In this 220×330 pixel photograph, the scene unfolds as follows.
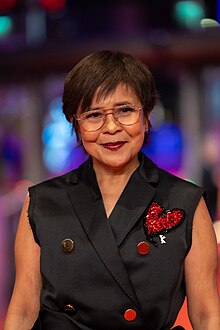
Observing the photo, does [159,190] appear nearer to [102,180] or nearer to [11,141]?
[102,180]

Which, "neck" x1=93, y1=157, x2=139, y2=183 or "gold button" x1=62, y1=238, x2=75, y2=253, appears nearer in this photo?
"gold button" x1=62, y1=238, x2=75, y2=253

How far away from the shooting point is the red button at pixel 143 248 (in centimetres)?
206

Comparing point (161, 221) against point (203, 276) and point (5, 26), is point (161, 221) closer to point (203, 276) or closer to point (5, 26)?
point (203, 276)

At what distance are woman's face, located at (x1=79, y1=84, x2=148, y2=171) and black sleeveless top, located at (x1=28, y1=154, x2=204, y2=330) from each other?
0.35ft

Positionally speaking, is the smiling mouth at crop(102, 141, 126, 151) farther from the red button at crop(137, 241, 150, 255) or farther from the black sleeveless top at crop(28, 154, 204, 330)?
the red button at crop(137, 241, 150, 255)

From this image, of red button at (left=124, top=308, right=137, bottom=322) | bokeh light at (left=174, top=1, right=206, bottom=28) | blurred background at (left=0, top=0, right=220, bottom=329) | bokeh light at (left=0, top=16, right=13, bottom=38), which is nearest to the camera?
red button at (left=124, top=308, right=137, bottom=322)

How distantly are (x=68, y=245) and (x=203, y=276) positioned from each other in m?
0.38

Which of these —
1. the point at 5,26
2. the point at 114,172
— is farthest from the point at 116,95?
the point at 5,26

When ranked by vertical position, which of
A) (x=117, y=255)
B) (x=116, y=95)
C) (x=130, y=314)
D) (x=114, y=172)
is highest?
(x=116, y=95)

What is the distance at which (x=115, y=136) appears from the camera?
6.81 feet

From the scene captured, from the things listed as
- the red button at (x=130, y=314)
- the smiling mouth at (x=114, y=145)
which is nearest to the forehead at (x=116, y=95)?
the smiling mouth at (x=114, y=145)

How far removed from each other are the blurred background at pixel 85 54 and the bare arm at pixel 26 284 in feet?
11.8

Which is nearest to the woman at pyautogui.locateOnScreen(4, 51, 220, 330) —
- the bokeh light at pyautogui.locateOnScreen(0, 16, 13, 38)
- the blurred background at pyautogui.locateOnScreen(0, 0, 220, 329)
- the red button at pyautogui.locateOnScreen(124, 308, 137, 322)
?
the red button at pyautogui.locateOnScreen(124, 308, 137, 322)

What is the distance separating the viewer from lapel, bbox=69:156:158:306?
203cm
